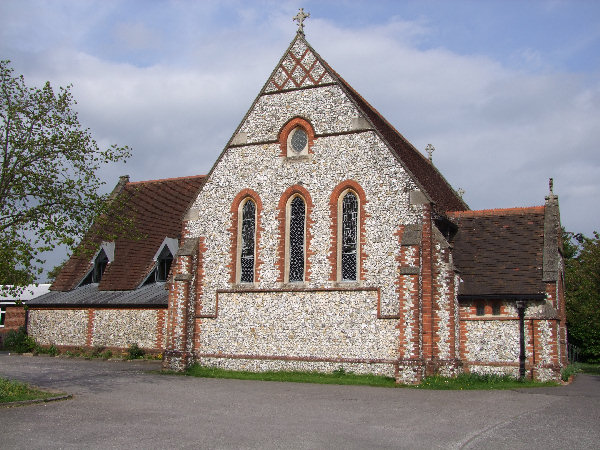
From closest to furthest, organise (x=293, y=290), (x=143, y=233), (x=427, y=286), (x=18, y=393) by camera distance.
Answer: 1. (x=18, y=393)
2. (x=427, y=286)
3. (x=293, y=290)
4. (x=143, y=233)

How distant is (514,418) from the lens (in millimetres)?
12422

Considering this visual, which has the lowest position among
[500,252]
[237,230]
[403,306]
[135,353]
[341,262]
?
Answer: [135,353]

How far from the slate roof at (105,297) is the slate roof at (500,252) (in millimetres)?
13091

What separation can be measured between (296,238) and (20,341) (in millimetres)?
17402

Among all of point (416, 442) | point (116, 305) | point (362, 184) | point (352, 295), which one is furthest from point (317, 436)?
point (116, 305)

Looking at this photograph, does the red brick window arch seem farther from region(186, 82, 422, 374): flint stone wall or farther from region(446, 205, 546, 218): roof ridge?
region(446, 205, 546, 218): roof ridge

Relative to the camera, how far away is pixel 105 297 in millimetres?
28922

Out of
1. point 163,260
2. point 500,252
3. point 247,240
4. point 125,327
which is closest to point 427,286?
point 500,252

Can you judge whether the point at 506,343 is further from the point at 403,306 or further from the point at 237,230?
the point at 237,230

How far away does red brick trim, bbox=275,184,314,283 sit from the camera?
21172mm

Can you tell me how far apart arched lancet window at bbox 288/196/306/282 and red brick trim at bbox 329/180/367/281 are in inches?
47.7

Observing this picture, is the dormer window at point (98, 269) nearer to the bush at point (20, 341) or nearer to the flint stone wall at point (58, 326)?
the flint stone wall at point (58, 326)

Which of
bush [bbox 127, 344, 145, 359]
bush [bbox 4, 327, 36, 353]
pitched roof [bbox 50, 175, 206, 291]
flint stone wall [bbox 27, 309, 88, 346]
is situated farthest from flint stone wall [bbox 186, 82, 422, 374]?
bush [bbox 4, 327, 36, 353]

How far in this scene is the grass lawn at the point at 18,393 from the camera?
44.3 ft
